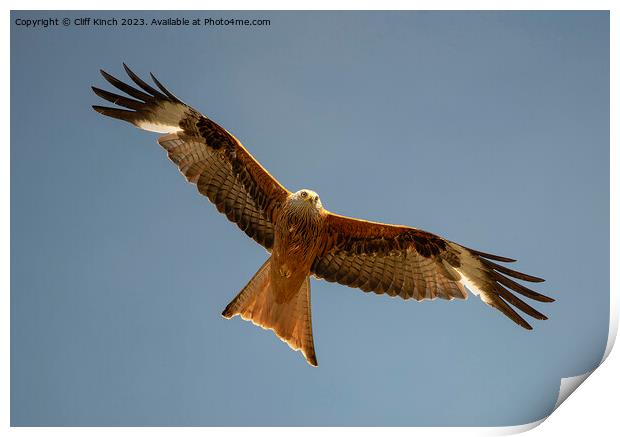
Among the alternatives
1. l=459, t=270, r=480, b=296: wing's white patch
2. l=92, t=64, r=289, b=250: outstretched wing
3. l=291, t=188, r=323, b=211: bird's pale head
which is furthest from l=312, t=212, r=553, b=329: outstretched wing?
l=92, t=64, r=289, b=250: outstretched wing

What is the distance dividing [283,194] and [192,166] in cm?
55

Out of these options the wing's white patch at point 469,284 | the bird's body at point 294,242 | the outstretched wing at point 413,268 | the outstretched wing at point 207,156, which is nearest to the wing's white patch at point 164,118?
the outstretched wing at point 207,156

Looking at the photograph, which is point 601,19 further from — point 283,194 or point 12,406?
point 12,406

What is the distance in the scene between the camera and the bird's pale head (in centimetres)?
439

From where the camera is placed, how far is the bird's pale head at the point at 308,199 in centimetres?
439

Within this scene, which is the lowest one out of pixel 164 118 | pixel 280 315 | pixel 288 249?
pixel 280 315

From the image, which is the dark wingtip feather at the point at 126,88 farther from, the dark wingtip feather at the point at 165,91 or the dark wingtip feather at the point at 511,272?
the dark wingtip feather at the point at 511,272

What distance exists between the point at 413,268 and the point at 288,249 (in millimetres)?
726

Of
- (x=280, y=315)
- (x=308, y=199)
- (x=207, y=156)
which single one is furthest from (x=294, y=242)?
(x=207, y=156)

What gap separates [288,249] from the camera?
4559mm

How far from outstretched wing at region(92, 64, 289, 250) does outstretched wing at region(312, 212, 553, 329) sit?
397 mm

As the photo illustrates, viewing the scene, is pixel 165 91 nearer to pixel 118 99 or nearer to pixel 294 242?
pixel 118 99

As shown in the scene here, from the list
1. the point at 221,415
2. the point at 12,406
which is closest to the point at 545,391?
the point at 221,415

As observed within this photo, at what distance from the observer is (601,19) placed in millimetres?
4715
